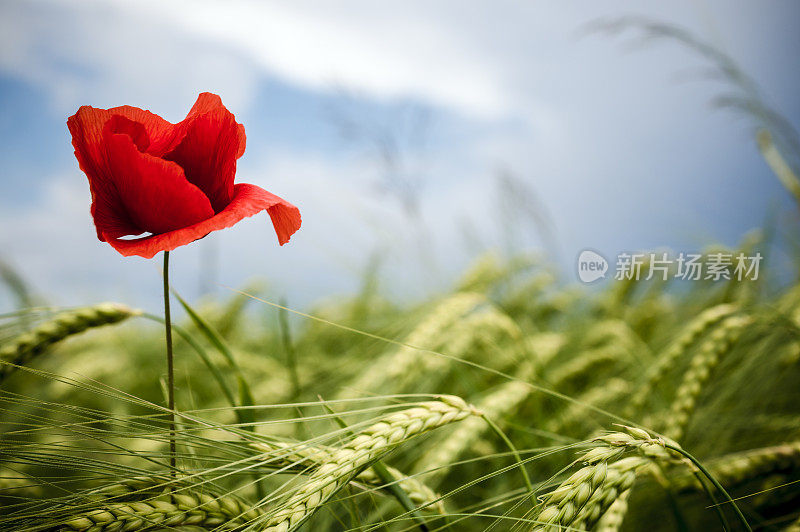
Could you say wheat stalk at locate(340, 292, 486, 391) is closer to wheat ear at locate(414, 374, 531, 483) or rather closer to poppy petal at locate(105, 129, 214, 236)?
wheat ear at locate(414, 374, 531, 483)

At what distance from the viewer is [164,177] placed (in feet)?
0.81

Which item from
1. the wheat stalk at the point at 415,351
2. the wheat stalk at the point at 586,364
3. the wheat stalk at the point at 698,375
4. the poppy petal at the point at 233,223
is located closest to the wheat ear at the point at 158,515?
the poppy petal at the point at 233,223

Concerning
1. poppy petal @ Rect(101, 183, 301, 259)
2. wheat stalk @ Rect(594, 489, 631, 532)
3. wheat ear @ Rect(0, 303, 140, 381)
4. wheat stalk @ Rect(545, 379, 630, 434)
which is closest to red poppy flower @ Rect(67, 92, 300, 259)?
poppy petal @ Rect(101, 183, 301, 259)

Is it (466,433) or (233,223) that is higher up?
(233,223)

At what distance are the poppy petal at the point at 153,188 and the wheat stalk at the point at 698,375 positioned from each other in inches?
17.0

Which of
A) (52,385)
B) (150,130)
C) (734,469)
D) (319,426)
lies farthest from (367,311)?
(150,130)

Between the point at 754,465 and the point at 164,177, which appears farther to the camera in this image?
the point at 754,465

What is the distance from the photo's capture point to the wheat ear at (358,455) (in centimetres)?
26

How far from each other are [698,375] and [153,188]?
19.2 inches

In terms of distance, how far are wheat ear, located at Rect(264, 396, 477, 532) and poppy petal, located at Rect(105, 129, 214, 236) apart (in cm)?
15

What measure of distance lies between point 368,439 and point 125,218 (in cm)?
18

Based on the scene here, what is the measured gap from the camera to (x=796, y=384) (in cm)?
83

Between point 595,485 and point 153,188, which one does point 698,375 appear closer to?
point 595,485

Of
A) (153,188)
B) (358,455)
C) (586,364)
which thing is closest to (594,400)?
(586,364)
